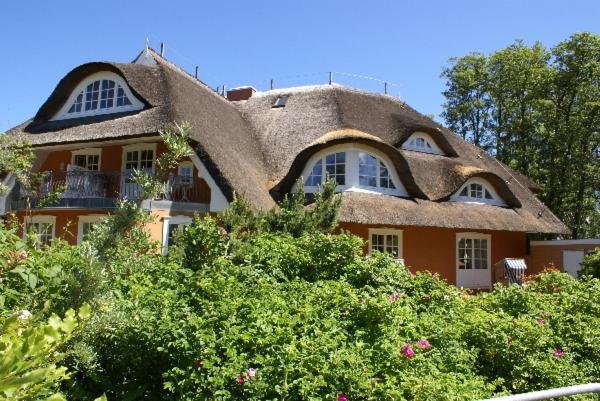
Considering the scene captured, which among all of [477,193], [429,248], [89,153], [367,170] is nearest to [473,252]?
[477,193]

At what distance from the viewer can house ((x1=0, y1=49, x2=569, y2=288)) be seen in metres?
15.8

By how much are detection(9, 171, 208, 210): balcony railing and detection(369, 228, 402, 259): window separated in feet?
19.7

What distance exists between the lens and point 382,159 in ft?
60.7

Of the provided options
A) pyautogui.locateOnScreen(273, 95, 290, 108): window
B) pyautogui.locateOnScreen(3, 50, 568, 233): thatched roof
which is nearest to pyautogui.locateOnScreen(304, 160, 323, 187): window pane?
pyautogui.locateOnScreen(3, 50, 568, 233): thatched roof

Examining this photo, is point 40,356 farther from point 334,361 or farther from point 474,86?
point 474,86

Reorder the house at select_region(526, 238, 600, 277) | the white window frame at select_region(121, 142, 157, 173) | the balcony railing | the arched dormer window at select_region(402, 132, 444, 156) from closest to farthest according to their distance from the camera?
the balcony railing < the white window frame at select_region(121, 142, 157, 173) < the arched dormer window at select_region(402, 132, 444, 156) < the house at select_region(526, 238, 600, 277)

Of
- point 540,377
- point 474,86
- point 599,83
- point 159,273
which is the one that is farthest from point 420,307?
point 474,86

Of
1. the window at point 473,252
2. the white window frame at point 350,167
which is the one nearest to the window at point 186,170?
the white window frame at point 350,167

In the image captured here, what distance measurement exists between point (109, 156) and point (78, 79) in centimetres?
292

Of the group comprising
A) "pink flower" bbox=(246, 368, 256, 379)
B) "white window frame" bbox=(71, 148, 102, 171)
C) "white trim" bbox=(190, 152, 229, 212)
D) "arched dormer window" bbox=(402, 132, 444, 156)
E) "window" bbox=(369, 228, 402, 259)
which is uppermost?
"arched dormer window" bbox=(402, 132, 444, 156)

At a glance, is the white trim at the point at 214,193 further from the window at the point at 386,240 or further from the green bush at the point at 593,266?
the green bush at the point at 593,266

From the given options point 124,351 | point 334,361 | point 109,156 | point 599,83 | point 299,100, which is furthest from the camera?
point 599,83

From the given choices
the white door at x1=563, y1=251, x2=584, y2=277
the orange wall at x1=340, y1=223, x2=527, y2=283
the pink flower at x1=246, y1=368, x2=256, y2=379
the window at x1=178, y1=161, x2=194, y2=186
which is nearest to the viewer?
the pink flower at x1=246, y1=368, x2=256, y2=379

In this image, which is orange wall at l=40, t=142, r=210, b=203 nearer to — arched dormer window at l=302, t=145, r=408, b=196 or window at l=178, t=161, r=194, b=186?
window at l=178, t=161, r=194, b=186
